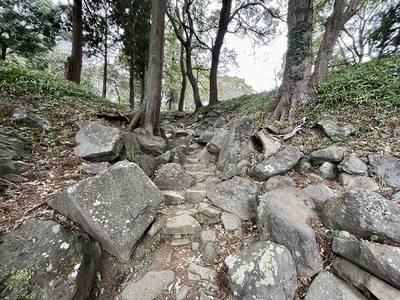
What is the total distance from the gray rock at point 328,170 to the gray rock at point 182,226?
175 centimetres

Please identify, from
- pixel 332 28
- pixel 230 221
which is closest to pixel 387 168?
pixel 230 221

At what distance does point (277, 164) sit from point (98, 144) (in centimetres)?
250

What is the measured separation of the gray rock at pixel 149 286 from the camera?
4.68 ft

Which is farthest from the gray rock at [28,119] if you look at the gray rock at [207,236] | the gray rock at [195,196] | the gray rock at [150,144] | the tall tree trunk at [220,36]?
the tall tree trunk at [220,36]

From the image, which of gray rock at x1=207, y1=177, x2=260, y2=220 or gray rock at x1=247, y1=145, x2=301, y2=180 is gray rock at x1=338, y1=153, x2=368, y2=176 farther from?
gray rock at x1=207, y1=177, x2=260, y2=220

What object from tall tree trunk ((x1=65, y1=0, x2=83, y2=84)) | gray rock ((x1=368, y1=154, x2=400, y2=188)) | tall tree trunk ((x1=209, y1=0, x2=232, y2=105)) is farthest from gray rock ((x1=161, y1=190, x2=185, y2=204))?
tall tree trunk ((x1=65, y1=0, x2=83, y2=84))

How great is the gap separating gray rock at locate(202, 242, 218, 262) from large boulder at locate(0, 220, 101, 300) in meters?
0.95

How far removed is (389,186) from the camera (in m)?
1.98

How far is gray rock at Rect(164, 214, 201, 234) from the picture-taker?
1916 millimetres

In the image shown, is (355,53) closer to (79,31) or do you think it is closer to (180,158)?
(180,158)

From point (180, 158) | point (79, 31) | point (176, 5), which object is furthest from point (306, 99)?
point (176, 5)

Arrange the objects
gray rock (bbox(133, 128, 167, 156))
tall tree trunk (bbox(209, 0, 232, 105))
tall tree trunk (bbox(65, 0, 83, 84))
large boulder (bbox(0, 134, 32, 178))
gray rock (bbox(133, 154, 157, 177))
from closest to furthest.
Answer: large boulder (bbox(0, 134, 32, 178))
gray rock (bbox(133, 154, 157, 177))
gray rock (bbox(133, 128, 167, 156))
tall tree trunk (bbox(65, 0, 83, 84))
tall tree trunk (bbox(209, 0, 232, 105))

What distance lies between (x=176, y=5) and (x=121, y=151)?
10.1m

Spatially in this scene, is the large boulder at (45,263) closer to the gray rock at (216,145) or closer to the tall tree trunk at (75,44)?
the gray rock at (216,145)
